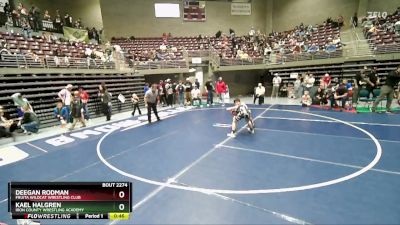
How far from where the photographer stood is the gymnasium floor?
3.70m

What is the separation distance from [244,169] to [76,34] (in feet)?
62.6

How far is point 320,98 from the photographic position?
13.2m

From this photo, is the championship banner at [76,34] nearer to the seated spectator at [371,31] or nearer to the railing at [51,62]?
the railing at [51,62]

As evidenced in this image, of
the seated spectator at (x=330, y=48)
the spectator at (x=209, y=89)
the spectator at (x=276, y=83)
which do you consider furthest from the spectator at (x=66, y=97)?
the seated spectator at (x=330, y=48)

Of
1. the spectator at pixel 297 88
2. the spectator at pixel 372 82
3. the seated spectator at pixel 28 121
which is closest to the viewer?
the seated spectator at pixel 28 121

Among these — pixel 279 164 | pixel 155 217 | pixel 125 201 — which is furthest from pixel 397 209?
pixel 125 201

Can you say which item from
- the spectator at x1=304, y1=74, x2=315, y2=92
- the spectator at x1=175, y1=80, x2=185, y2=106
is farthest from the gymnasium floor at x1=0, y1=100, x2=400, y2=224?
the spectator at x1=175, y1=80, x2=185, y2=106

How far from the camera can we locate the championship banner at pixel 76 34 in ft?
61.3

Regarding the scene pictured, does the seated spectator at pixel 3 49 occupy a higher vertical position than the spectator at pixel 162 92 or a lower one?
higher

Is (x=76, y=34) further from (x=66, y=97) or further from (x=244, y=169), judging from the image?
(x=244, y=169)

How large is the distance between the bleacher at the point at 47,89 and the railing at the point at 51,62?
1.64 ft

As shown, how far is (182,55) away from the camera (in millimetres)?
21922

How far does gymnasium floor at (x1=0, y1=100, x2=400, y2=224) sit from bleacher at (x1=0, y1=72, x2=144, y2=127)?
3354 mm

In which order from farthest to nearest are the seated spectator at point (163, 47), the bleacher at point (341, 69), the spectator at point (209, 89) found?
the seated spectator at point (163, 47), the spectator at point (209, 89), the bleacher at point (341, 69)
